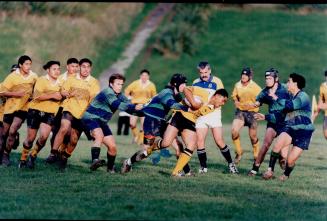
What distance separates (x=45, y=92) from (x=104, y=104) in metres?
1.31

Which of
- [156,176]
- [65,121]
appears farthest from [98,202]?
[65,121]

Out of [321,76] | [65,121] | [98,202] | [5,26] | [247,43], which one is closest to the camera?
[98,202]

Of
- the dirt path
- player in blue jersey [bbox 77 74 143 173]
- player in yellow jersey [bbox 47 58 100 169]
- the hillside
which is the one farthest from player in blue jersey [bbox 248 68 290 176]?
the dirt path

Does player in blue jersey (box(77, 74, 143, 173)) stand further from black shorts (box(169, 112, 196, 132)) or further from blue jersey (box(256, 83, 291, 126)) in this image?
blue jersey (box(256, 83, 291, 126))


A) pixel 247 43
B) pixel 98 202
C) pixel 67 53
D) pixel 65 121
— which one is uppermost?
pixel 247 43

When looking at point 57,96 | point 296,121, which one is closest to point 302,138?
point 296,121

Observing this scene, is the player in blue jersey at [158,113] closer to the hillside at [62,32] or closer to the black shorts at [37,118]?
the black shorts at [37,118]

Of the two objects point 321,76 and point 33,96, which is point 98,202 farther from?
point 321,76

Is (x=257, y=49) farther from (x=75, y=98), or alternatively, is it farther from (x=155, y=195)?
(x=155, y=195)

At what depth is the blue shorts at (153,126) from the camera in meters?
12.6

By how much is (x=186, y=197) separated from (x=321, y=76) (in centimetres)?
3014

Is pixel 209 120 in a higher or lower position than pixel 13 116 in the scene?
higher

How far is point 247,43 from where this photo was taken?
43812 millimetres

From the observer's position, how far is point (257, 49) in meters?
42.6
